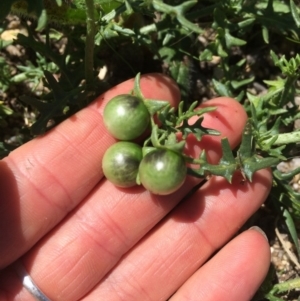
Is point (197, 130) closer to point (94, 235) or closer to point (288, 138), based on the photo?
point (288, 138)

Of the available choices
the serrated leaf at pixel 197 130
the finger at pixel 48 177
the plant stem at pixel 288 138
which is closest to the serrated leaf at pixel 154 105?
the serrated leaf at pixel 197 130

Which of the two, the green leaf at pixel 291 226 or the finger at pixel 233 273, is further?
the green leaf at pixel 291 226

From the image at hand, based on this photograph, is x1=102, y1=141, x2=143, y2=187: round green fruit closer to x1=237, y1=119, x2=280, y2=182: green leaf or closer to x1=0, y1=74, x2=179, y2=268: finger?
x1=0, y1=74, x2=179, y2=268: finger

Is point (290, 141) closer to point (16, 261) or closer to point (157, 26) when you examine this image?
point (157, 26)

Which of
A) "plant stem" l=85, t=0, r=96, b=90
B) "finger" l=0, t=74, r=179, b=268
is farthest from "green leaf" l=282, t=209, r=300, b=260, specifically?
"plant stem" l=85, t=0, r=96, b=90

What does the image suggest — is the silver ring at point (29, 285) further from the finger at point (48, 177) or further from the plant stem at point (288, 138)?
the plant stem at point (288, 138)

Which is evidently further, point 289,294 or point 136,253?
point 289,294

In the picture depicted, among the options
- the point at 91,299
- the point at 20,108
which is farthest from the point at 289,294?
the point at 20,108
